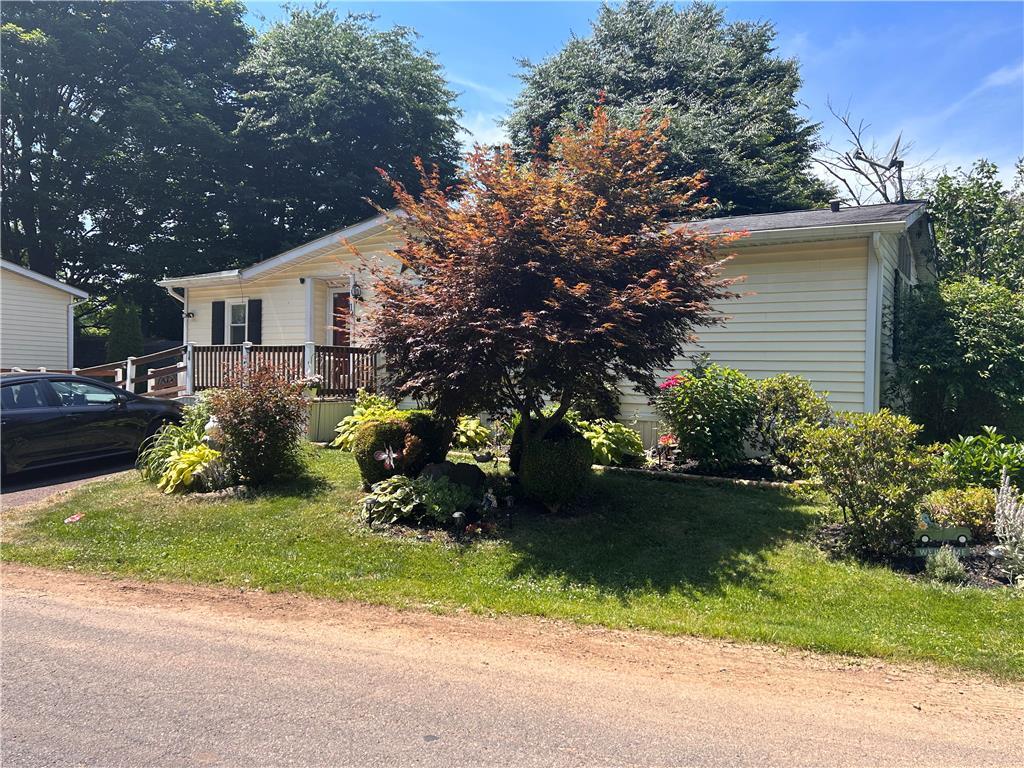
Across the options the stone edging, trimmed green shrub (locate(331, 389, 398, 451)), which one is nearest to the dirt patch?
the stone edging

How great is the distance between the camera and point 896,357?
1014cm

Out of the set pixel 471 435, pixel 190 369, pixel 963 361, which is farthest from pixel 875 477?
pixel 190 369

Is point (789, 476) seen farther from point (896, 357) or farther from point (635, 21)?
point (635, 21)

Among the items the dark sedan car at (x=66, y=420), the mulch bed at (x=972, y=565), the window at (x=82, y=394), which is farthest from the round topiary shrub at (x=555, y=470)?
the window at (x=82, y=394)

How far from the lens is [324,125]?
26391 mm

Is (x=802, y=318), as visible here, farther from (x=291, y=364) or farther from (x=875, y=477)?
(x=291, y=364)

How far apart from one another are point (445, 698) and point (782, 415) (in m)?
6.29

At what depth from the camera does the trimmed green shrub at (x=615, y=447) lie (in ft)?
28.5

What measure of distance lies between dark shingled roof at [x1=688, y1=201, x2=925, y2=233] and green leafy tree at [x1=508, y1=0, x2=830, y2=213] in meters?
13.4

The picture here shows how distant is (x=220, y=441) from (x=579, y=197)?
5.23 m

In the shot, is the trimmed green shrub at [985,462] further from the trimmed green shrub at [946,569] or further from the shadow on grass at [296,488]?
the shadow on grass at [296,488]

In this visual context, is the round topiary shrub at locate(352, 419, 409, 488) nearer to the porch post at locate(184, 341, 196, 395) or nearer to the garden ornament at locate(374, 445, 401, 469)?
the garden ornament at locate(374, 445, 401, 469)

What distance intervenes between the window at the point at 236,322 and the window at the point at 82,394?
704 centimetres

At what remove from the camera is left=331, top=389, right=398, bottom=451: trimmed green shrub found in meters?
9.45
